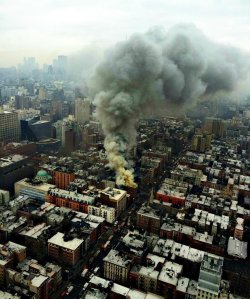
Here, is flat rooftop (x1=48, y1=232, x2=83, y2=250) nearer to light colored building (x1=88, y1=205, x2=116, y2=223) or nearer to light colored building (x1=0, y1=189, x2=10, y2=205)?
light colored building (x1=88, y1=205, x2=116, y2=223)

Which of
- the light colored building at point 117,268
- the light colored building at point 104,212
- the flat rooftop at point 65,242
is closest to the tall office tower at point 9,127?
the light colored building at point 104,212

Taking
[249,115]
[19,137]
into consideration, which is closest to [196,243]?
[19,137]

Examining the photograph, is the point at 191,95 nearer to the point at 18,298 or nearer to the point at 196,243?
the point at 196,243

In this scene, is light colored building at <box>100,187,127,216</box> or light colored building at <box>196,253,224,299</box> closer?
light colored building at <box>196,253,224,299</box>

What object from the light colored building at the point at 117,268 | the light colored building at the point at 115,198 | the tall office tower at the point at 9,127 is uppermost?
the tall office tower at the point at 9,127

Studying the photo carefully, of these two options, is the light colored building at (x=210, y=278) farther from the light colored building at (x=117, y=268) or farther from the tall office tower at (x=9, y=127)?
the tall office tower at (x=9, y=127)

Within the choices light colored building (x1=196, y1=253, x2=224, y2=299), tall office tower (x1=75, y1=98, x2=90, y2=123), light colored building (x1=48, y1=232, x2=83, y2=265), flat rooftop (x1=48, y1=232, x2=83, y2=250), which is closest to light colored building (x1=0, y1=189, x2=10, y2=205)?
flat rooftop (x1=48, y1=232, x2=83, y2=250)
